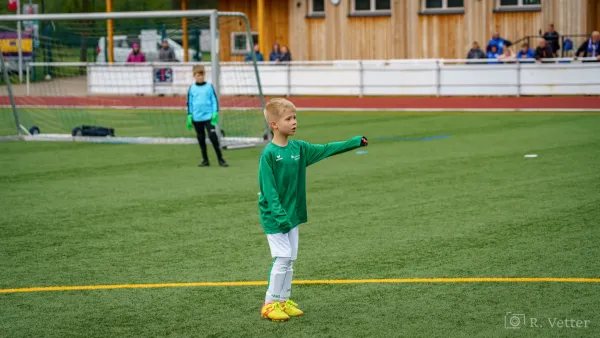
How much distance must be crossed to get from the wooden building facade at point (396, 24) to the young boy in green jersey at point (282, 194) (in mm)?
30559

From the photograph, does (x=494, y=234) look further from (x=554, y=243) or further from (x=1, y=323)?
(x=1, y=323)

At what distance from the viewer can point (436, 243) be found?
984 cm

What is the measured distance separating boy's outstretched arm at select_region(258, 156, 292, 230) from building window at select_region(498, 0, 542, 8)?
31.3 m

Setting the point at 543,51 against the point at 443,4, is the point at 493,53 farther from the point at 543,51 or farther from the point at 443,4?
the point at 443,4

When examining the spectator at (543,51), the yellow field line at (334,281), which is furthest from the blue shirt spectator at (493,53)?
the yellow field line at (334,281)

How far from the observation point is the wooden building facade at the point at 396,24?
36.5 m

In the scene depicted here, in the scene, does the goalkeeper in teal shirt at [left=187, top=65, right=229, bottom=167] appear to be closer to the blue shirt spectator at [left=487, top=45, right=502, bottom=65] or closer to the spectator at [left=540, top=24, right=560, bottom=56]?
the blue shirt spectator at [left=487, top=45, right=502, bottom=65]

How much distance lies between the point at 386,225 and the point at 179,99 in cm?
2041

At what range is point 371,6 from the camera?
130 feet

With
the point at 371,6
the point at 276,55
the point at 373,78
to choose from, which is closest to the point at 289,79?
the point at 276,55

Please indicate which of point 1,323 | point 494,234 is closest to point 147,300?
point 1,323

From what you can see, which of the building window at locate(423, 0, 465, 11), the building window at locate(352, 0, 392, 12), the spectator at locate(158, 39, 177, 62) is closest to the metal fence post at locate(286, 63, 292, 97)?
the spectator at locate(158, 39, 177, 62)

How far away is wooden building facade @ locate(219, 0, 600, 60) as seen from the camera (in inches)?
1436

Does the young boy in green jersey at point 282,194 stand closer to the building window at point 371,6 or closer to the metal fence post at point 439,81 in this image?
the metal fence post at point 439,81
